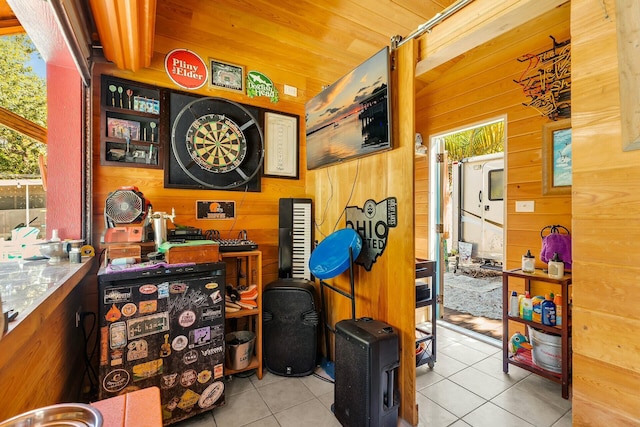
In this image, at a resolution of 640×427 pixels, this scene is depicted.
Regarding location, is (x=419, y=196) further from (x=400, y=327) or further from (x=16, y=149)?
(x=16, y=149)

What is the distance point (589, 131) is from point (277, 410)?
223cm

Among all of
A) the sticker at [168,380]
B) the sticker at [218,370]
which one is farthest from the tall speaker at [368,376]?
the sticker at [168,380]

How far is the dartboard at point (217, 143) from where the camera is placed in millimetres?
2365

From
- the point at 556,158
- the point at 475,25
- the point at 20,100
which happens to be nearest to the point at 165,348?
the point at 20,100

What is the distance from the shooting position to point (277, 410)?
192cm

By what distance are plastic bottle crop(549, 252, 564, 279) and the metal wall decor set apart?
1.22 m

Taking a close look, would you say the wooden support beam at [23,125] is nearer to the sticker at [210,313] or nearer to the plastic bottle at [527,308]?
the sticker at [210,313]

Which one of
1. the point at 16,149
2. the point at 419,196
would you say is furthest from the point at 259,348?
the point at 419,196

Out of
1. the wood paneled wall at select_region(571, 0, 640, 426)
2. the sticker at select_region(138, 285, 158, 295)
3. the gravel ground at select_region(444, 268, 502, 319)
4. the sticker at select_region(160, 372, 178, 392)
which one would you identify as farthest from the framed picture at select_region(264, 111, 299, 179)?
the gravel ground at select_region(444, 268, 502, 319)

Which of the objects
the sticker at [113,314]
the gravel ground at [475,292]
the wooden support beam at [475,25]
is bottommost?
the gravel ground at [475,292]

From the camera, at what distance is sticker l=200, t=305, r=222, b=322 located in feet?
6.01

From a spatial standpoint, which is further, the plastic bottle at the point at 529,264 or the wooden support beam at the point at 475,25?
the plastic bottle at the point at 529,264

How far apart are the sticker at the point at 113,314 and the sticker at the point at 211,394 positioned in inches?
28.5

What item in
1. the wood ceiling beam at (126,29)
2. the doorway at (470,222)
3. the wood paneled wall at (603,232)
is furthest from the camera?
the doorway at (470,222)
